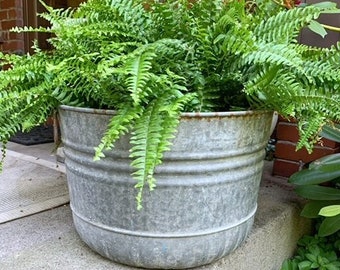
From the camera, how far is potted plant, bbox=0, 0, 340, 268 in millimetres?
757

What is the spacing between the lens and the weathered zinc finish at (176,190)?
0.78m

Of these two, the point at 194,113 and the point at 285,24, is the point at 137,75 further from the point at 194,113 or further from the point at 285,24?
the point at 285,24

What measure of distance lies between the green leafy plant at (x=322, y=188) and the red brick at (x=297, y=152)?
225 millimetres

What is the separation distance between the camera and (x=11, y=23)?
10.9ft

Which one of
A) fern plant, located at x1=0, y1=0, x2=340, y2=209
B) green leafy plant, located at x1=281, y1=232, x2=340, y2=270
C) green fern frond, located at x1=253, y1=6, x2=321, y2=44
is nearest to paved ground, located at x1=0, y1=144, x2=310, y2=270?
green leafy plant, located at x1=281, y1=232, x2=340, y2=270

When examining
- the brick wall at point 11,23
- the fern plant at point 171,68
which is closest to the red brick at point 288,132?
the fern plant at point 171,68

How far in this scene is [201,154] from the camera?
78 cm

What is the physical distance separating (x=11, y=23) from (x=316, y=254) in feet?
10.4

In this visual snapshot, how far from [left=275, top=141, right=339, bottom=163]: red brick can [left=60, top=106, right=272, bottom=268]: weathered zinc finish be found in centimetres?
67

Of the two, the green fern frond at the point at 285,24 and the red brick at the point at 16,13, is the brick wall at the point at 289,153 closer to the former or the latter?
the green fern frond at the point at 285,24

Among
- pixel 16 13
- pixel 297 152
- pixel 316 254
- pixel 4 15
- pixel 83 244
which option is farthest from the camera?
pixel 4 15

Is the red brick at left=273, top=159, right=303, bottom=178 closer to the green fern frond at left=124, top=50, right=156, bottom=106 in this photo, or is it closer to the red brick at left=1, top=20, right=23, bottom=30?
the green fern frond at left=124, top=50, right=156, bottom=106

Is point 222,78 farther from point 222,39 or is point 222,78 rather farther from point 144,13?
point 144,13

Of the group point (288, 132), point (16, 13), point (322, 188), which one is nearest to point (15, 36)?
point (16, 13)
